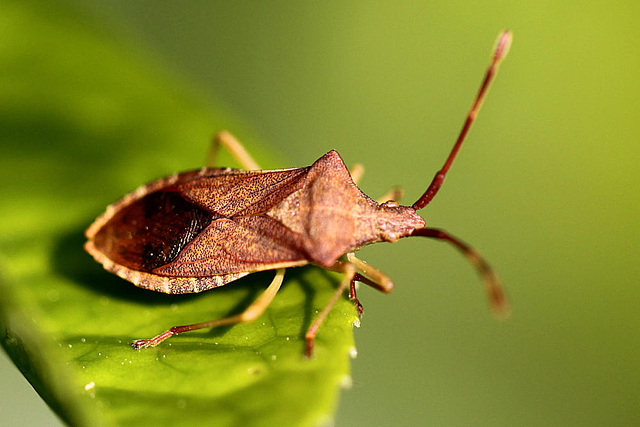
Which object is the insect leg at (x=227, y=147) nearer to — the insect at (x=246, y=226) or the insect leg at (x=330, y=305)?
the insect at (x=246, y=226)

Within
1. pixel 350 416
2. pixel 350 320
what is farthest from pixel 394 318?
pixel 350 320

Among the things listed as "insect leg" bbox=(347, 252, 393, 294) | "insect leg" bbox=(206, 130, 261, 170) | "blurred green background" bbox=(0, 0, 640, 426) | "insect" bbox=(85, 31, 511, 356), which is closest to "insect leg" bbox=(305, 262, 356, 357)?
"insect" bbox=(85, 31, 511, 356)

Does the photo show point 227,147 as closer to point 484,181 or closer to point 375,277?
point 375,277

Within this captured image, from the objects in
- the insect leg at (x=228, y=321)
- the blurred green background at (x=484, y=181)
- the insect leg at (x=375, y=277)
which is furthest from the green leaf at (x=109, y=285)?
the blurred green background at (x=484, y=181)

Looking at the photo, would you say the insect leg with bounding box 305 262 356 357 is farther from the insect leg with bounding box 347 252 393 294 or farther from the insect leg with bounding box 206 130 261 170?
the insect leg with bounding box 206 130 261 170

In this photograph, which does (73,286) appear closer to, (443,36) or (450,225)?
(450,225)

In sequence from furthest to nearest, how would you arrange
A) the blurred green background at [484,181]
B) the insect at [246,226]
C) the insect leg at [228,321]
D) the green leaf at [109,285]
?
the blurred green background at [484,181] → the insect at [246,226] → the insect leg at [228,321] → the green leaf at [109,285]
